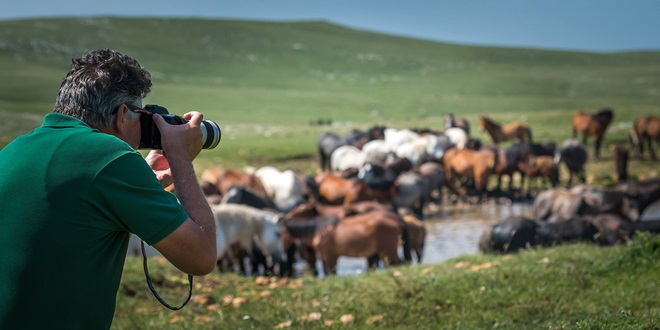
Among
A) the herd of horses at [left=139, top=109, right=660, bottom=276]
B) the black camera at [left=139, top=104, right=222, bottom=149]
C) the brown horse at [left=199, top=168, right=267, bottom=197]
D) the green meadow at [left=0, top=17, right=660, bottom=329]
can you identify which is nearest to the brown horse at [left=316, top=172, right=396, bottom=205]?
the herd of horses at [left=139, top=109, right=660, bottom=276]

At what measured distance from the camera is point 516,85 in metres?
85.6

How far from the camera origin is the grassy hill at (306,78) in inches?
2048

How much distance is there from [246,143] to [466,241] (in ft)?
75.9

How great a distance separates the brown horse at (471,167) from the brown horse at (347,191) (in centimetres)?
497

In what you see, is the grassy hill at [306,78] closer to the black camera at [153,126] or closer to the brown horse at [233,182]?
Answer: the brown horse at [233,182]

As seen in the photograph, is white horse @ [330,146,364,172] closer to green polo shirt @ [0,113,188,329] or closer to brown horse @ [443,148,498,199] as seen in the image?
brown horse @ [443,148,498,199]

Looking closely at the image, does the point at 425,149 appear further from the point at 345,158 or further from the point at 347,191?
the point at 347,191

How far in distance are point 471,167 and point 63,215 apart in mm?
23868

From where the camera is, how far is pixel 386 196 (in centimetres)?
2141

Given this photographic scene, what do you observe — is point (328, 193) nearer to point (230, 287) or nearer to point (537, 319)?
point (230, 287)

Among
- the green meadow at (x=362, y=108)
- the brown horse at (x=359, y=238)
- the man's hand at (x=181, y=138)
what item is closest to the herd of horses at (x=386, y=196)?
the brown horse at (x=359, y=238)

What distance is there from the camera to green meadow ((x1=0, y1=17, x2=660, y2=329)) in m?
6.88

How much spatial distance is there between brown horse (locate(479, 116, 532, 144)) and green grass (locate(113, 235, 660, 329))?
28.4m

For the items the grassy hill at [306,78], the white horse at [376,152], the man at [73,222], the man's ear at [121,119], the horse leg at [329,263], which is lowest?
the horse leg at [329,263]
